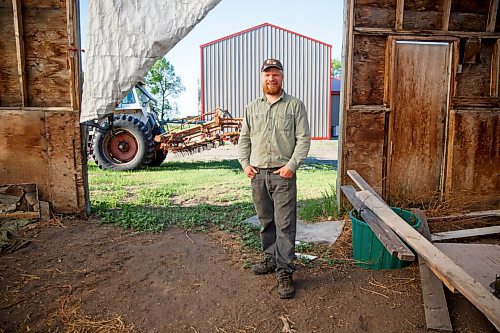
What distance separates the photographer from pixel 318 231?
15.4 feet

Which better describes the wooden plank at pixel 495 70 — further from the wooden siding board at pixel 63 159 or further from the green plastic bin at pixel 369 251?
the wooden siding board at pixel 63 159

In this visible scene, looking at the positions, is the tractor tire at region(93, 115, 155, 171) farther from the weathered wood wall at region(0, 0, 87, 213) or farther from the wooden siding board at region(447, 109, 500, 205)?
the wooden siding board at region(447, 109, 500, 205)

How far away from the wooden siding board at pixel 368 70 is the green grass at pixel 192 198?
1.48 metres

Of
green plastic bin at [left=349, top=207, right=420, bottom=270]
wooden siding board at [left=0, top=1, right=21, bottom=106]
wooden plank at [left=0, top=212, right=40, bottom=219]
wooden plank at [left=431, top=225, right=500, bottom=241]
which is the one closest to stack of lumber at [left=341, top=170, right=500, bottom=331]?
green plastic bin at [left=349, top=207, right=420, bottom=270]

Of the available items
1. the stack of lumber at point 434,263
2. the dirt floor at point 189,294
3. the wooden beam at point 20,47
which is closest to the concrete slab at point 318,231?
the dirt floor at point 189,294

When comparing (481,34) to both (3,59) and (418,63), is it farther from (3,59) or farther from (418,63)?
(3,59)

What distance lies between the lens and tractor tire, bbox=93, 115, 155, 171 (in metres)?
9.73

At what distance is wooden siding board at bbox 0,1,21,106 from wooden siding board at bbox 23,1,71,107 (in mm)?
159

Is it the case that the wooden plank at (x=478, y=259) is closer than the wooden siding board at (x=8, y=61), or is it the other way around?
the wooden plank at (x=478, y=259)

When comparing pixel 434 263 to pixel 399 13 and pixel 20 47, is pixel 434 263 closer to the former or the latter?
pixel 399 13

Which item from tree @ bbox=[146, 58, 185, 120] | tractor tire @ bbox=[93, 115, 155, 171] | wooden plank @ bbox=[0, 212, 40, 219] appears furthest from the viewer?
tree @ bbox=[146, 58, 185, 120]

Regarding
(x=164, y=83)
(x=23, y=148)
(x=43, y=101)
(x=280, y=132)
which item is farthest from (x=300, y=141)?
(x=164, y=83)

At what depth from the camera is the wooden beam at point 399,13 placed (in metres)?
4.86

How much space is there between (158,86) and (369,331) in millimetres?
24837
